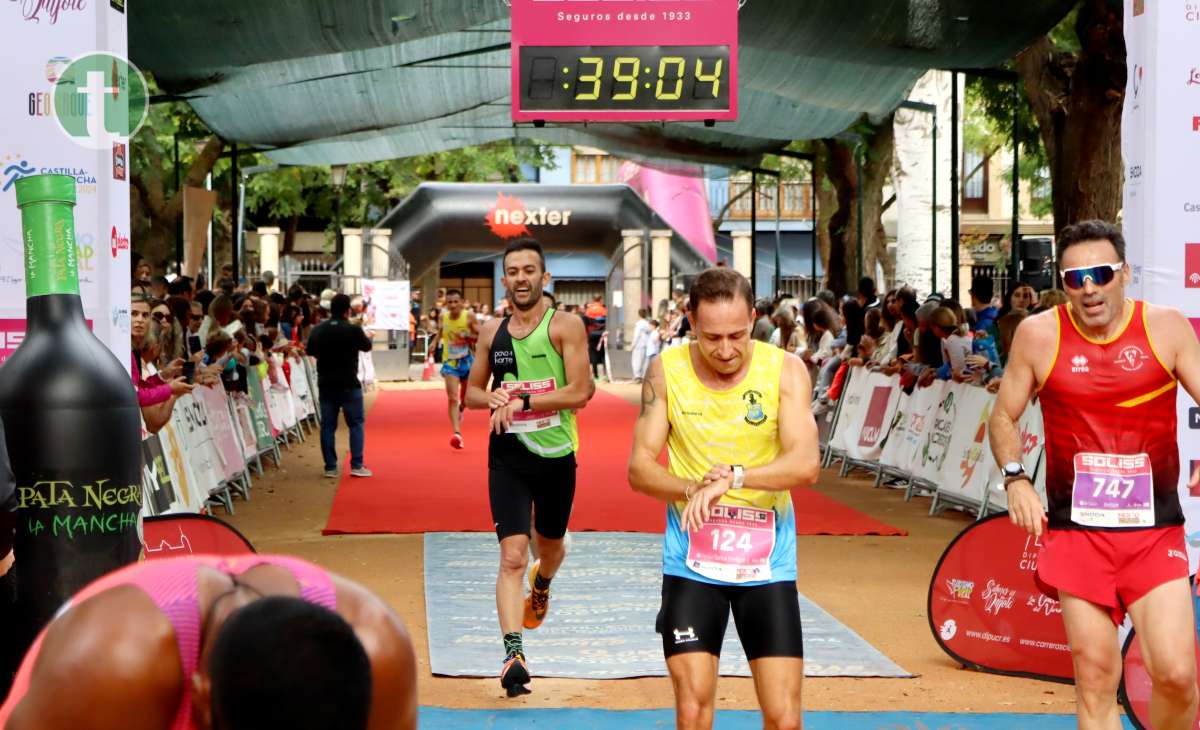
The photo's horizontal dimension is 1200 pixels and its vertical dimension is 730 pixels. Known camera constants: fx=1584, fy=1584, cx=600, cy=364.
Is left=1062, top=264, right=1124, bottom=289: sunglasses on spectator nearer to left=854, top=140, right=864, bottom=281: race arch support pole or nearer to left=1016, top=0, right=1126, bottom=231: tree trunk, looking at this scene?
left=1016, top=0, right=1126, bottom=231: tree trunk

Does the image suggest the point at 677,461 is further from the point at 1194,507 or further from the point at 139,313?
the point at 139,313

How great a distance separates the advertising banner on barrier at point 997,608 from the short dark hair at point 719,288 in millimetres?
3187

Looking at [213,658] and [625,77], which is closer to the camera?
[213,658]

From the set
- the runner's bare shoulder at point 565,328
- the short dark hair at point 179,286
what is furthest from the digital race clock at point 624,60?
the runner's bare shoulder at point 565,328

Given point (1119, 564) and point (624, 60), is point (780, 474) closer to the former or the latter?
point (1119, 564)

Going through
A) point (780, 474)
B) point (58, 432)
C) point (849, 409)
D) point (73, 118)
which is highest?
point (73, 118)

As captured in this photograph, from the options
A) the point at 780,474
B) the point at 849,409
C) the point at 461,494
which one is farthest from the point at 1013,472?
the point at 849,409

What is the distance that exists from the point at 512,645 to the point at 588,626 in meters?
1.64

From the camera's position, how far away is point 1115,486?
5211mm

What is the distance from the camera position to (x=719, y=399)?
5000mm

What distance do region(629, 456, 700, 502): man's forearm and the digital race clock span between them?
8.25m

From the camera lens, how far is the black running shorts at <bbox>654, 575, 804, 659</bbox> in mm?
4801

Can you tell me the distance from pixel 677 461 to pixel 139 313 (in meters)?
5.67

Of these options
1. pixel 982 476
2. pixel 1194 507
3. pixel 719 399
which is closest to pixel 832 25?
pixel 982 476
